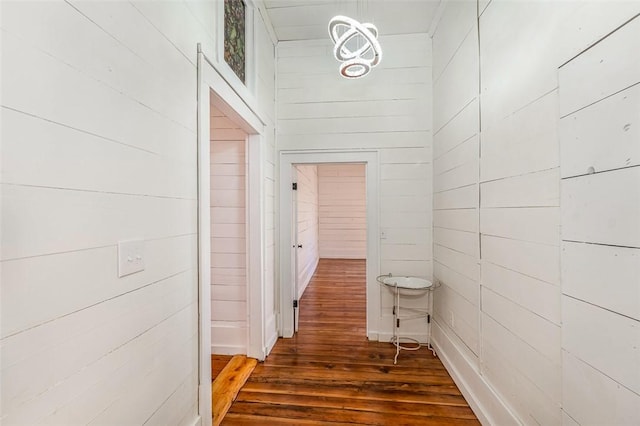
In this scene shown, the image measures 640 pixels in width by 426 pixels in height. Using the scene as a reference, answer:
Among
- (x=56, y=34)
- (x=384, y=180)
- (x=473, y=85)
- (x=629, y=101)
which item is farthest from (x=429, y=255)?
(x=56, y=34)

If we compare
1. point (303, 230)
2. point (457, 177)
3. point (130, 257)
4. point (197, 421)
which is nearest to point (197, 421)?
point (197, 421)

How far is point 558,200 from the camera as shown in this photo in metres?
1.21

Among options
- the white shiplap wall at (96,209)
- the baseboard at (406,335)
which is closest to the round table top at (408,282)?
the baseboard at (406,335)

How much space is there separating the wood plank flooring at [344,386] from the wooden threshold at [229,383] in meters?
0.05

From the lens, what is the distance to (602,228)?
99 centimetres

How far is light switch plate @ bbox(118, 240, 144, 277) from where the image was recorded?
3.23 feet

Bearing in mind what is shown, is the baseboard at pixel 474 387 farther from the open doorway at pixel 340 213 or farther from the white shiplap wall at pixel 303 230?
the open doorway at pixel 340 213

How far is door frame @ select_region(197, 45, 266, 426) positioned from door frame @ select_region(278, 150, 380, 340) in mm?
511

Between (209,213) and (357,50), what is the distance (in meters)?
1.54

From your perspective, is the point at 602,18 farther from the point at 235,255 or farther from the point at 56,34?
the point at 235,255

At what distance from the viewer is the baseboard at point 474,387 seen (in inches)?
64.6

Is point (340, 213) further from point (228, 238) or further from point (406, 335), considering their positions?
point (228, 238)

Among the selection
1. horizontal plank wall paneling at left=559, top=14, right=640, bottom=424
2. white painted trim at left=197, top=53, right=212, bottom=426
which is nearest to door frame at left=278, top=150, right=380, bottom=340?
white painted trim at left=197, top=53, right=212, bottom=426

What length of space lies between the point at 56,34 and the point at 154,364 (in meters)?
1.22
